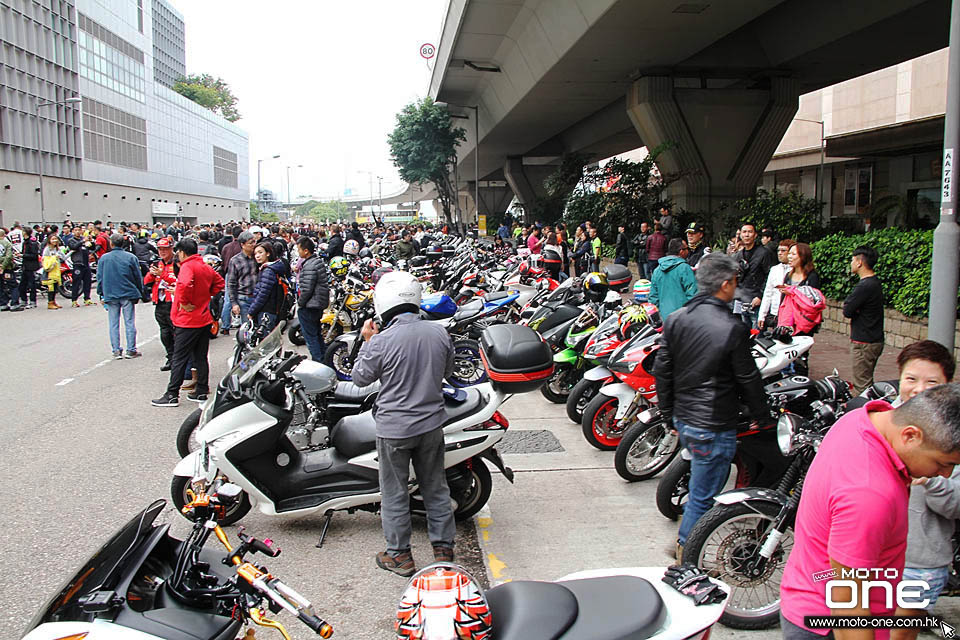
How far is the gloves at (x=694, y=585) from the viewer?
7.86 feet

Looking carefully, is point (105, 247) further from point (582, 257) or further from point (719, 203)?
point (719, 203)

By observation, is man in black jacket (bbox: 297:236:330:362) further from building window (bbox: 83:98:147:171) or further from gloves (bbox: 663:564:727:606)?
building window (bbox: 83:98:147:171)

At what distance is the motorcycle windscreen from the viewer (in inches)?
91.2

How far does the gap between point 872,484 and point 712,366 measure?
1917mm

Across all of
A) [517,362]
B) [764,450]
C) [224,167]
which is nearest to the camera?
[764,450]

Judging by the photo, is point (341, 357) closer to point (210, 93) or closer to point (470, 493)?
point (470, 493)

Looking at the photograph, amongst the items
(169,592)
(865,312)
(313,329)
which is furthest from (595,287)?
(169,592)

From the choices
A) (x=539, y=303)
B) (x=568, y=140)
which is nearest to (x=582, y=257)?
(x=539, y=303)

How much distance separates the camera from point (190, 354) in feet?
27.7

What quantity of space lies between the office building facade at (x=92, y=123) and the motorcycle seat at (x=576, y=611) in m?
44.0

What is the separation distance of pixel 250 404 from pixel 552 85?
1990 centimetres

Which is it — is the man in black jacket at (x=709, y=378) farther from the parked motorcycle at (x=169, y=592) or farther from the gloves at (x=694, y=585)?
the parked motorcycle at (x=169, y=592)

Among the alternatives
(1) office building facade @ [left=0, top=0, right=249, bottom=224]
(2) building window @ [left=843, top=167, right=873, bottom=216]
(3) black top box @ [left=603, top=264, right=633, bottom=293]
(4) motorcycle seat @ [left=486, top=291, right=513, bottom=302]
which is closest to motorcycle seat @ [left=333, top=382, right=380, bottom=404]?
(3) black top box @ [left=603, top=264, right=633, bottom=293]

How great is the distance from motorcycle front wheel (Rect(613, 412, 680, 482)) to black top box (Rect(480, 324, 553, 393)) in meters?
0.91
